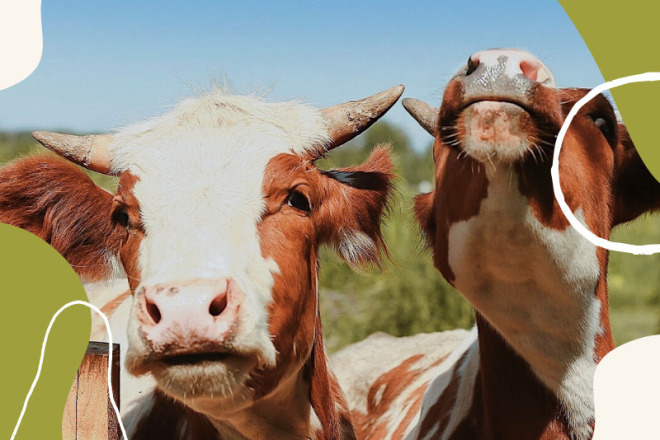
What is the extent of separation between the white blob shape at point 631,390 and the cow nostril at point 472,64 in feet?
4.44

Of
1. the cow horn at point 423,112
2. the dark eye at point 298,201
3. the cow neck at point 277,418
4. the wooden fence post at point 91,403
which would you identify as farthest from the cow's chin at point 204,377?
the cow horn at point 423,112

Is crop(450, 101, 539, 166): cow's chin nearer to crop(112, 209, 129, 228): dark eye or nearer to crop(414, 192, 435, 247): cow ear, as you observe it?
crop(414, 192, 435, 247): cow ear

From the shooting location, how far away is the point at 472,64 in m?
3.46

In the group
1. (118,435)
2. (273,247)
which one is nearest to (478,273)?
(273,247)

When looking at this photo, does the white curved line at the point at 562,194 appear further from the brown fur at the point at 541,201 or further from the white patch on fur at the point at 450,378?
the white patch on fur at the point at 450,378

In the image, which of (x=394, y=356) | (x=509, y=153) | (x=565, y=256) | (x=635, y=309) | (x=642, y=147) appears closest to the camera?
(x=509, y=153)

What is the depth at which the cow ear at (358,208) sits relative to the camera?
4.36m

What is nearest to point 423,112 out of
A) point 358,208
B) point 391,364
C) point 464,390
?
point 358,208

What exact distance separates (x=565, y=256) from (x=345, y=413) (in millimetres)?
1938

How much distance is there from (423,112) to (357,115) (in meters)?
0.52

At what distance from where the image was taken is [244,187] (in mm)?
3844

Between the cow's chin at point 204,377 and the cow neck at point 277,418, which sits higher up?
the cow's chin at point 204,377

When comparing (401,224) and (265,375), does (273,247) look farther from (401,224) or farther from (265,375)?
(401,224)

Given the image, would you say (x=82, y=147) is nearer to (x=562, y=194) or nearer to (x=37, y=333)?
(x=37, y=333)
